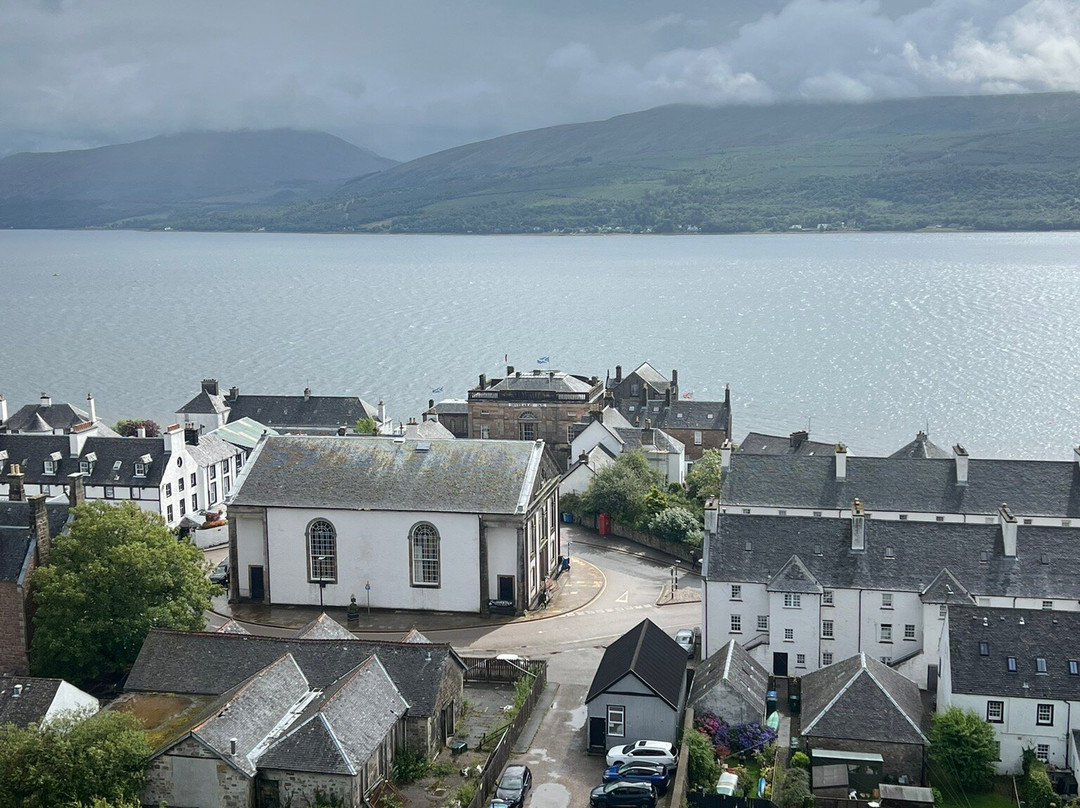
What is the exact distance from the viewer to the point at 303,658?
42656 mm

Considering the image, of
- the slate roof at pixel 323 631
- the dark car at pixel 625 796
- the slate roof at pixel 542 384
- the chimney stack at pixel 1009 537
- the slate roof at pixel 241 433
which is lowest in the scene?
the dark car at pixel 625 796

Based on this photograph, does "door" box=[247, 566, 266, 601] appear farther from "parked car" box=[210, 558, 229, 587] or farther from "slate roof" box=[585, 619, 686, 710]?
"slate roof" box=[585, 619, 686, 710]

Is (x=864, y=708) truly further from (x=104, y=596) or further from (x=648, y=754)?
(x=104, y=596)

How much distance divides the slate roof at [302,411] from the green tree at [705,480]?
2999 cm

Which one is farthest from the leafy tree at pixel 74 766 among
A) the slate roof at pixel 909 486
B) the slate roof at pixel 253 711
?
the slate roof at pixel 909 486

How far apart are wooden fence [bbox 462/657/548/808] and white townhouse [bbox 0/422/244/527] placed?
31.2 m

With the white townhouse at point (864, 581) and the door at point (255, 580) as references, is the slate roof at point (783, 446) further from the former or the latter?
the door at point (255, 580)

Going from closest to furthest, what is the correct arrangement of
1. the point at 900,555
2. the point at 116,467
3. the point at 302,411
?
the point at 900,555
the point at 116,467
the point at 302,411

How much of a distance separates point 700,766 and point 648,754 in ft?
6.96

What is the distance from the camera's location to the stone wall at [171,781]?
3609 centimetres

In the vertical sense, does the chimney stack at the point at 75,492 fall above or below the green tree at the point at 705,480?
above

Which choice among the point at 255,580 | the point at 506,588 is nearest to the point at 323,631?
the point at 506,588

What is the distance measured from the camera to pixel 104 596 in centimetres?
4662

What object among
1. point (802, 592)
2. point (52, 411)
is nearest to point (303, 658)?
point (802, 592)
